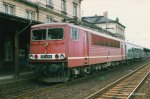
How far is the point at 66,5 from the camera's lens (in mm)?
39594

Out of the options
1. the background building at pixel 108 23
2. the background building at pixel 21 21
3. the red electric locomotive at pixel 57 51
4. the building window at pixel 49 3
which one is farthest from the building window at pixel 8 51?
the background building at pixel 108 23

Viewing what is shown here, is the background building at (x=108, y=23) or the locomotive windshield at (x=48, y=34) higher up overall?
the background building at (x=108, y=23)

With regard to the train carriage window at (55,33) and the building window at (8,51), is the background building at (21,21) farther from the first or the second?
the train carriage window at (55,33)

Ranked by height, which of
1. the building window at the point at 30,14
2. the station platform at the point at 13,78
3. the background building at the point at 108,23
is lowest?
the station platform at the point at 13,78

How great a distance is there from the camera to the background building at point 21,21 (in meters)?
18.1

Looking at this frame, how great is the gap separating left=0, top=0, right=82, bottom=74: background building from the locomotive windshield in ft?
2.94

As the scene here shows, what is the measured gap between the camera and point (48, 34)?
16.8m

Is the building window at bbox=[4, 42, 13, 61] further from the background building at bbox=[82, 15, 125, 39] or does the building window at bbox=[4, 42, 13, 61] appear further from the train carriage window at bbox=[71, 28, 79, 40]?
the background building at bbox=[82, 15, 125, 39]

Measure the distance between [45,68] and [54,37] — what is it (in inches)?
67.5

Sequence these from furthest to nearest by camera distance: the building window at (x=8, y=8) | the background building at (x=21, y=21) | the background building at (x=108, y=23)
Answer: the background building at (x=108, y=23) < the building window at (x=8, y=8) < the background building at (x=21, y=21)

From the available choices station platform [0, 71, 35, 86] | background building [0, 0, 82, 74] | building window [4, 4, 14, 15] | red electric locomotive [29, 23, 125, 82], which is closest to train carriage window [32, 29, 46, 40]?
red electric locomotive [29, 23, 125, 82]

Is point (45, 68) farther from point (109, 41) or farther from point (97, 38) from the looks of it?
point (109, 41)

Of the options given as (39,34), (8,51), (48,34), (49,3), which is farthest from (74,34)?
(49,3)

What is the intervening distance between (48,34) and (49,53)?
1.17 m
